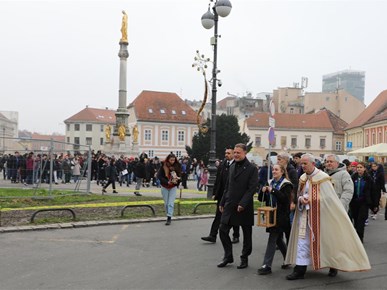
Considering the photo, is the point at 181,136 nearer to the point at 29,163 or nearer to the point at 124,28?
the point at 124,28

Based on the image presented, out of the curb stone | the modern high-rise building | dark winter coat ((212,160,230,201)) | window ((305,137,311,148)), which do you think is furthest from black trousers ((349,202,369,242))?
the modern high-rise building

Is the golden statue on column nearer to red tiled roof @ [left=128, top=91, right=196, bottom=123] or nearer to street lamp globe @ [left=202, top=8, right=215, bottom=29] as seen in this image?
street lamp globe @ [left=202, top=8, right=215, bottom=29]

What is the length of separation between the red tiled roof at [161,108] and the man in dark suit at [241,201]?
243 feet

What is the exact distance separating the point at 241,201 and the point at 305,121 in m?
82.9

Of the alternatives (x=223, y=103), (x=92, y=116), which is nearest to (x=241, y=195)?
(x=92, y=116)

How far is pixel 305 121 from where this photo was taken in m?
87.9

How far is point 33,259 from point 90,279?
1.69 metres

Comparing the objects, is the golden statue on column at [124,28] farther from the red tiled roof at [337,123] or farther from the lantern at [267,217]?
the red tiled roof at [337,123]

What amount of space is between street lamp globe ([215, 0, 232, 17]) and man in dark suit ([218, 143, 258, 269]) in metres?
11.0

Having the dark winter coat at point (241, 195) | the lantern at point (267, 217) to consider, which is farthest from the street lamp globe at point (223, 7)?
the lantern at point (267, 217)

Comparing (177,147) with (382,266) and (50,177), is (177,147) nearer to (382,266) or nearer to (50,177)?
(50,177)

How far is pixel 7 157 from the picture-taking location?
16.3m

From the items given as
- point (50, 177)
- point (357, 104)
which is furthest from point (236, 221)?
point (357, 104)

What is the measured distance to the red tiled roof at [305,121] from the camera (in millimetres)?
86625
